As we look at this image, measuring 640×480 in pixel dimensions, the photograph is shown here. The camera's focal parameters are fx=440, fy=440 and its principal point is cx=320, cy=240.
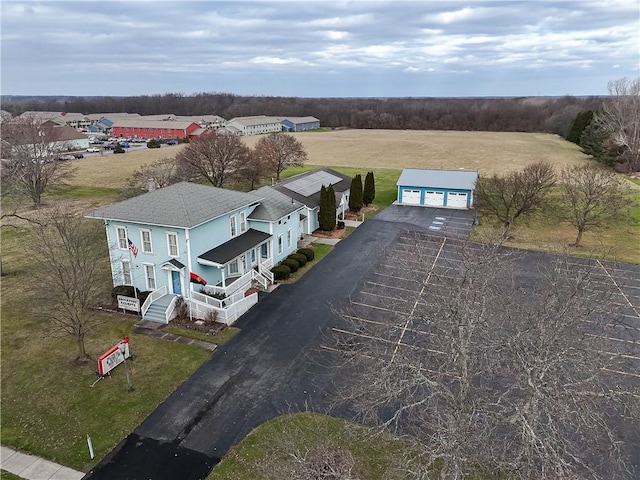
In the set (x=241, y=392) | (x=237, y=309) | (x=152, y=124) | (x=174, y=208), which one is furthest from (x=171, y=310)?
(x=152, y=124)

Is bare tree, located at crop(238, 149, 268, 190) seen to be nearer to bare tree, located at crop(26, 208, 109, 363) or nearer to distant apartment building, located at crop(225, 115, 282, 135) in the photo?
bare tree, located at crop(26, 208, 109, 363)

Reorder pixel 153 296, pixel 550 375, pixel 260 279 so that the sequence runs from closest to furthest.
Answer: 1. pixel 550 375
2. pixel 153 296
3. pixel 260 279

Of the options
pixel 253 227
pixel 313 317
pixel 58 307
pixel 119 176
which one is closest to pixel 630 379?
pixel 313 317

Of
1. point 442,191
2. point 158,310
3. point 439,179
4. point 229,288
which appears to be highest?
point 439,179

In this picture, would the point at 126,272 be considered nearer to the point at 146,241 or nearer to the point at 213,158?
the point at 146,241

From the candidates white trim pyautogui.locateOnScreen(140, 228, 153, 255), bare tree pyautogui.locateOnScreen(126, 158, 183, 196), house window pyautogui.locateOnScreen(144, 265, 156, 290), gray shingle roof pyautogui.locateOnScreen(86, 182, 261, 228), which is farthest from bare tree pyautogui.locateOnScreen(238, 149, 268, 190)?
house window pyautogui.locateOnScreen(144, 265, 156, 290)

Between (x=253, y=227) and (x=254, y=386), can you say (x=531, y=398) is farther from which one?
(x=253, y=227)

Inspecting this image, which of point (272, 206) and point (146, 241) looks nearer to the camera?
point (146, 241)
